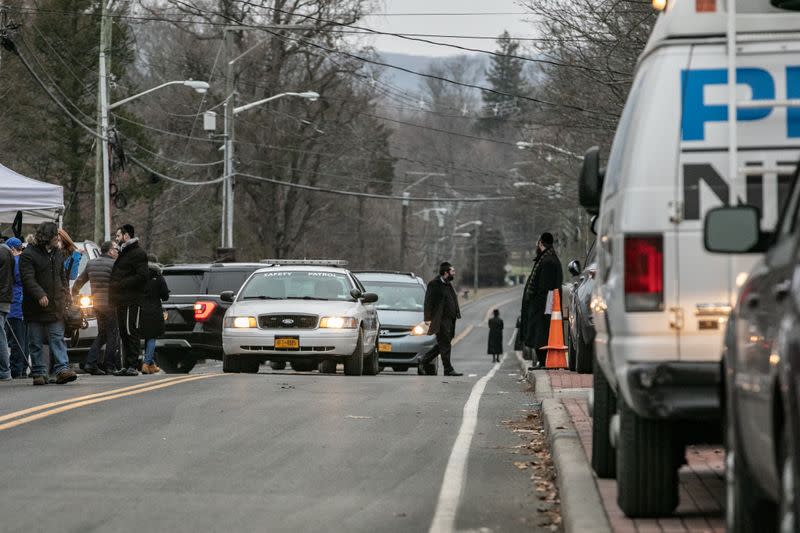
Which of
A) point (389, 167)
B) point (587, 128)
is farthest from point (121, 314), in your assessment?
point (389, 167)

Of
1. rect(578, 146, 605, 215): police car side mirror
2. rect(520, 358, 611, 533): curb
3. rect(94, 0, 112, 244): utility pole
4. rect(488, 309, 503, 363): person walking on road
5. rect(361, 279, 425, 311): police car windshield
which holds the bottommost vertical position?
rect(488, 309, 503, 363): person walking on road

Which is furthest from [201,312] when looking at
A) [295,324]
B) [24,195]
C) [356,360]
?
[24,195]

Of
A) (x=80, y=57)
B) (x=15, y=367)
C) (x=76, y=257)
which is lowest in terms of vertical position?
(x=15, y=367)

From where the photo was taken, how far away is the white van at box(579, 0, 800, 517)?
22.0 feet

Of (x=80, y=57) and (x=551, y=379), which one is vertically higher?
(x=80, y=57)

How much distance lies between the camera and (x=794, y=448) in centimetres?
421

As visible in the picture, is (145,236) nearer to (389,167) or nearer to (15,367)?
(389,167)

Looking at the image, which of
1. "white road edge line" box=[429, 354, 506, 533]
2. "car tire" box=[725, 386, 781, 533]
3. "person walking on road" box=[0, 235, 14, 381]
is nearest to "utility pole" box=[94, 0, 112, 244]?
"person walking on road" box=[0, 235, 14, 381]

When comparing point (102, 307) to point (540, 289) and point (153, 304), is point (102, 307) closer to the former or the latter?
point (153, 304)

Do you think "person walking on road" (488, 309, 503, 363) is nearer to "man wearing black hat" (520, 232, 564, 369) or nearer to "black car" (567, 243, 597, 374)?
"man wearing black hat" (520, 232, 564, 369)

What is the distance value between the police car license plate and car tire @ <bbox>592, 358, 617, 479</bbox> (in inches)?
442

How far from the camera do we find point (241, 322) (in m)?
20.1

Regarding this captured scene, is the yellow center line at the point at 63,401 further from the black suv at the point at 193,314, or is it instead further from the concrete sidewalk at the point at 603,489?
the black suv at the point at 193,314

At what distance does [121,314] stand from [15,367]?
62.1 inches
